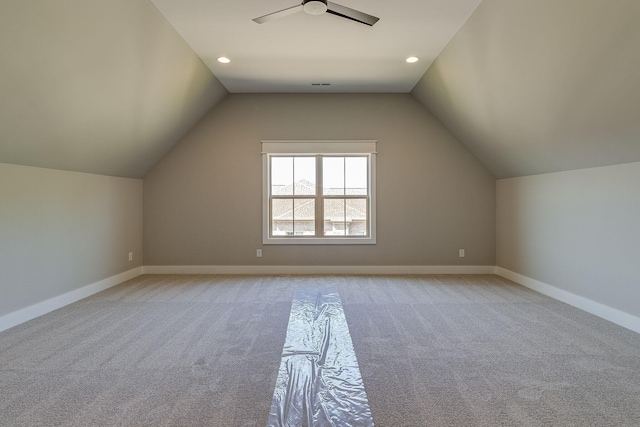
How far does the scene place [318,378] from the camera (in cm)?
232

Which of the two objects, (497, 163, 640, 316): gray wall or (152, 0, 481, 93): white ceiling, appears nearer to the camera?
(152, 0, 481, 93): white ceiling

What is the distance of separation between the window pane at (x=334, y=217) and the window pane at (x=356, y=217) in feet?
0.33

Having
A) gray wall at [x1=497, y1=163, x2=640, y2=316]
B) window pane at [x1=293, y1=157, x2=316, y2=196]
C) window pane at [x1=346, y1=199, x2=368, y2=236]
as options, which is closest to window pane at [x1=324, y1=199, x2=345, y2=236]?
window pane at [x1=346, y1=199, x2=368, y2=236]

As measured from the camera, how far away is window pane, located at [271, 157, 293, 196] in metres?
5.83

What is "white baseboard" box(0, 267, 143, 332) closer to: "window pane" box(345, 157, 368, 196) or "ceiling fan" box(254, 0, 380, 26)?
"ceiling fan" box(254, 0, 380, 26)

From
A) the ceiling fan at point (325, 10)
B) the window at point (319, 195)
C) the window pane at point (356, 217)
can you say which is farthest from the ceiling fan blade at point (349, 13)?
the window pane at point (356, 217)

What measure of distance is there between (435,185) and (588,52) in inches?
124

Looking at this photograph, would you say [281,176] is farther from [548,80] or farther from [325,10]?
[548,80]

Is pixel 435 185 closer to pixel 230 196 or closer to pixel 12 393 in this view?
pixel 230 196

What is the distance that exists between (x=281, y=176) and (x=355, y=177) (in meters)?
1.24

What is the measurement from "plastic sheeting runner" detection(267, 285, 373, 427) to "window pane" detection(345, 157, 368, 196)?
263 centimetres

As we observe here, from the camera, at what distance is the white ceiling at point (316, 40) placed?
3.15 m

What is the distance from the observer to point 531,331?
10.5ft

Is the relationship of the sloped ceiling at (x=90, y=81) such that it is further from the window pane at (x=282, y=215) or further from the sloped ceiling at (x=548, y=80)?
the sloped ceiling at (x=548, y=80)
